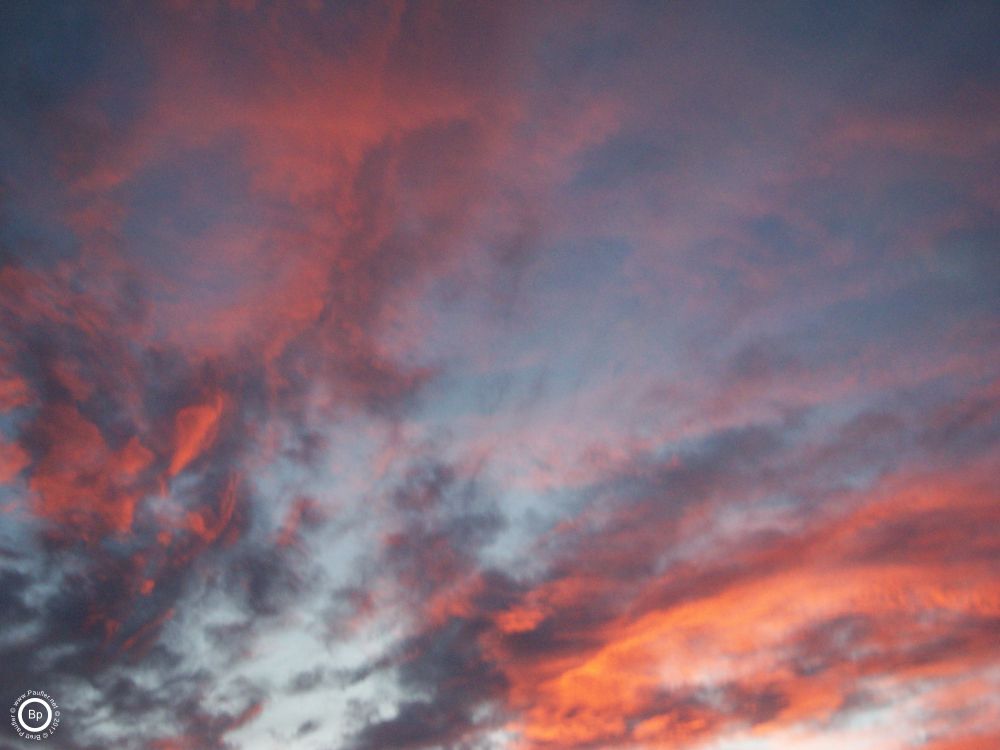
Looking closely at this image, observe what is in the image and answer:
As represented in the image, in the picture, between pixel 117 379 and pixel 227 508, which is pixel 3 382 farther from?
pixel 227 508

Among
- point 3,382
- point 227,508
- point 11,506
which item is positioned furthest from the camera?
point 227,508

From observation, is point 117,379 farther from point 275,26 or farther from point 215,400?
point 275,26

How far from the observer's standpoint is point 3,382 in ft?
81.9

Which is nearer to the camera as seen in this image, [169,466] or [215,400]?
[215,400]

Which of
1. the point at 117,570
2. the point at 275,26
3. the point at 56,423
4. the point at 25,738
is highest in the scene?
the point at 275,26

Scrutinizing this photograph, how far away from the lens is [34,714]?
44.6 metres

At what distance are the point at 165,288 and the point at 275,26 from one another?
36.8 feet

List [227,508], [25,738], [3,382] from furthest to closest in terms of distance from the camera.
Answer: [25,738] → [227,508] → [3,382]

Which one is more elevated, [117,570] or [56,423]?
[56,423]

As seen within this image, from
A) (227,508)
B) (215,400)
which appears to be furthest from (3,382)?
(227,508)

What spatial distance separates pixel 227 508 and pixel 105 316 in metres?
13.6

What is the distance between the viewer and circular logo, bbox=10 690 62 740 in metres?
42.8

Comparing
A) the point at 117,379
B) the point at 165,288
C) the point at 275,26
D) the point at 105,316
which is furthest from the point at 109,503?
the point at 275,26

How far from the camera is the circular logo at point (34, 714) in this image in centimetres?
4281
